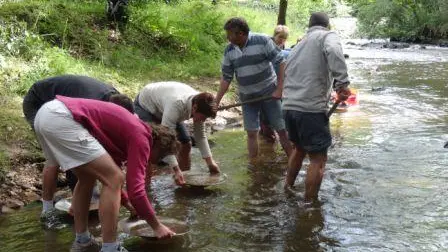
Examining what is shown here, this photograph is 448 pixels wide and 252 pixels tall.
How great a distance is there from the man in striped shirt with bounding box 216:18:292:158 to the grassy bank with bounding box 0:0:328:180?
8.43 ft

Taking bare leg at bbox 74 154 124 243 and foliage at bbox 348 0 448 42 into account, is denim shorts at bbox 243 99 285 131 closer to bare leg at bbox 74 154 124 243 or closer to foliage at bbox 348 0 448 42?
bare leg at bbox 74 154 124 243

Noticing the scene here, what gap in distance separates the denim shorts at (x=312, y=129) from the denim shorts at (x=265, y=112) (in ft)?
4.16

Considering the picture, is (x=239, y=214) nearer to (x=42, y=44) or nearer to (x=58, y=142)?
(x=58, y=142)

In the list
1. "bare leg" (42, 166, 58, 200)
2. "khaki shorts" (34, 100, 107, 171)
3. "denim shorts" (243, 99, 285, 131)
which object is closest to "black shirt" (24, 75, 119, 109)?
"bare leg" (42, 166, 58, 200)

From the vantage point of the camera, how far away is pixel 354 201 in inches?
202

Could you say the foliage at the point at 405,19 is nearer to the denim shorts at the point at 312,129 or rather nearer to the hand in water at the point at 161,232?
the denim shorts at the point at 312,129

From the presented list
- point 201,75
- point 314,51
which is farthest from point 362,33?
point 314,51

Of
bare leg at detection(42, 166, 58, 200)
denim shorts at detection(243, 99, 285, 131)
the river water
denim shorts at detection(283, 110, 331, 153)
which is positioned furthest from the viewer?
denim shorts at detection(243, 99, 285, 131)

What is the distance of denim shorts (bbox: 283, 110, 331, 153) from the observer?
4660 millimetres

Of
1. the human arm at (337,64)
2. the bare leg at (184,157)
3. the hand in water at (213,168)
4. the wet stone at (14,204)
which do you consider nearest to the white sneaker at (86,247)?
the wet stone at (14,204)

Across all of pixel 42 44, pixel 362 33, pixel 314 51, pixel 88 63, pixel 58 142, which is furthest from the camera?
pixel 362 33

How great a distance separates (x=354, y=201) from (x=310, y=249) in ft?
4.39

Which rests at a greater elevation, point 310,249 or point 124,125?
point 124,125

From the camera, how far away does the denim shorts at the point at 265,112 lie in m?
6.07
